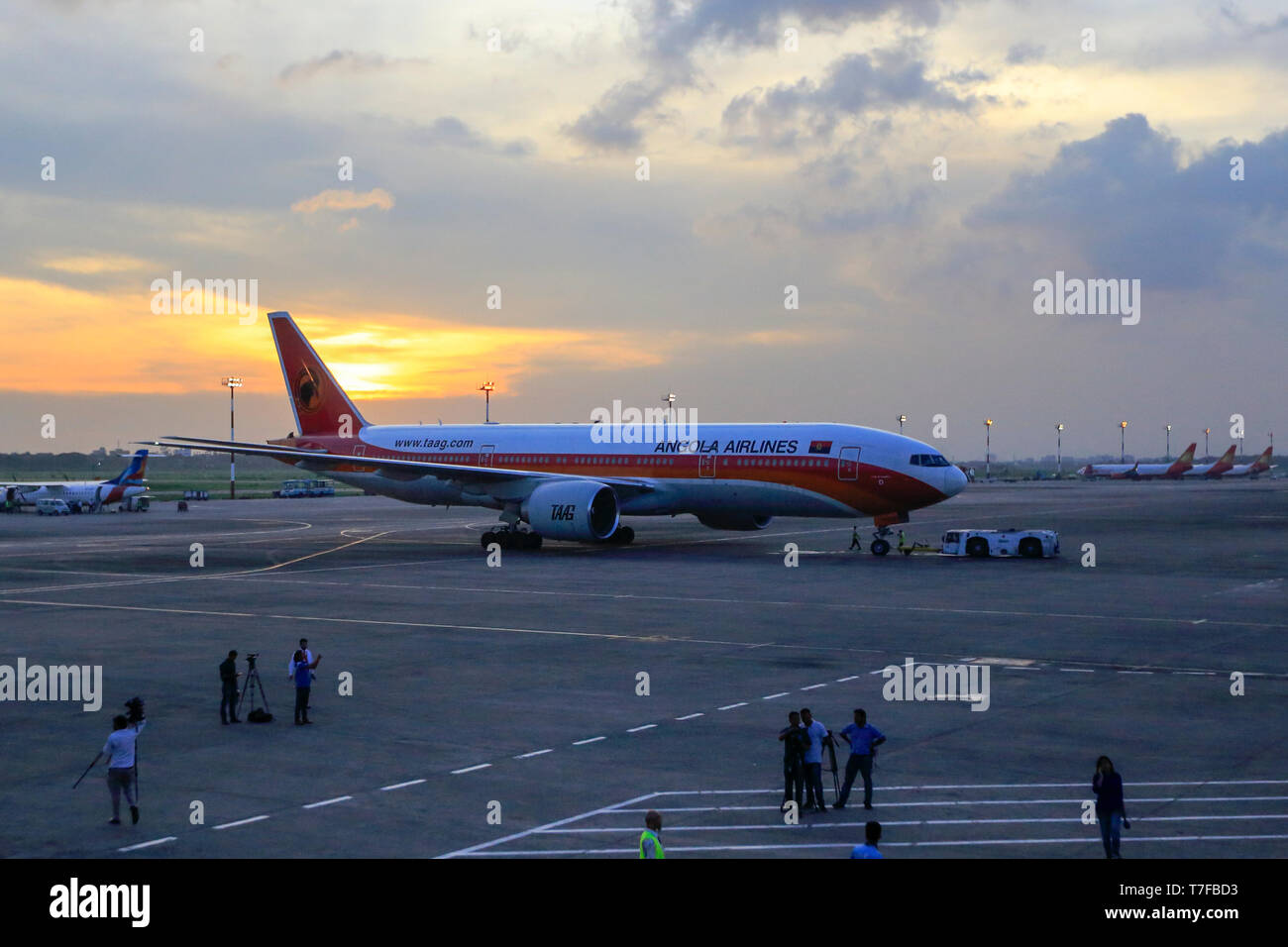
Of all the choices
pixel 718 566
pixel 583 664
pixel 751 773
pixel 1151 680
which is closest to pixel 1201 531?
pixel 718 566

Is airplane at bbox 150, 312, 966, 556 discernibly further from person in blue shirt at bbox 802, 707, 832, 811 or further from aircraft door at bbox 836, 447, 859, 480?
person in blue shirt at bbox 802, 707, 832, 811

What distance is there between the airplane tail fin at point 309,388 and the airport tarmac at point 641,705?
719 inches

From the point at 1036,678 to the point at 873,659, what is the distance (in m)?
3.66

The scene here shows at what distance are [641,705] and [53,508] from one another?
8858cm

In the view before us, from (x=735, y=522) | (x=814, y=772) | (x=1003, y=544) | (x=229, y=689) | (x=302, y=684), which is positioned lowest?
(x=814, y=772)

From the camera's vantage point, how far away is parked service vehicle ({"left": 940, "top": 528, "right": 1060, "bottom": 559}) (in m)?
50.8

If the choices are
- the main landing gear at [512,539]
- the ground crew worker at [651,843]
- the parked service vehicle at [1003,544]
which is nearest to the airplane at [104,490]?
the main landing gear at [512,539]

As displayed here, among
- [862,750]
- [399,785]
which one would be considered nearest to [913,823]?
[862,750]

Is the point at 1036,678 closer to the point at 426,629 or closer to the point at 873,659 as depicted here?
the point at 873,659

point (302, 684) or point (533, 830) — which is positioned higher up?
point (302, 684)

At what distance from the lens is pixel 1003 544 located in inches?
2020

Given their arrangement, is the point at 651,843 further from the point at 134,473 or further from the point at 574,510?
the point at 134,473

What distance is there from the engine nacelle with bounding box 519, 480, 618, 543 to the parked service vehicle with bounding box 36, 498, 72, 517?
60.2 metres
